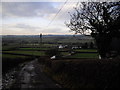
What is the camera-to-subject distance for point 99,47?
18.2 m

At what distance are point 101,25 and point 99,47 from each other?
2.71 metres

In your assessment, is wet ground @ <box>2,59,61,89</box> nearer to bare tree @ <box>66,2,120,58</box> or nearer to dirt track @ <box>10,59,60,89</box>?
dirt track @ <box>10,59,60,89</box>

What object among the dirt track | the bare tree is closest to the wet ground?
the dirt track

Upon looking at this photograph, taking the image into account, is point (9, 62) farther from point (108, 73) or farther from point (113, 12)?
point (108, 73)

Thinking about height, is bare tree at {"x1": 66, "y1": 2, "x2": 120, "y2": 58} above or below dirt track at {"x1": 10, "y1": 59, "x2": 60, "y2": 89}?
above

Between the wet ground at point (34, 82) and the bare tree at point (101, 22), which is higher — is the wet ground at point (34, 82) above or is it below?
below

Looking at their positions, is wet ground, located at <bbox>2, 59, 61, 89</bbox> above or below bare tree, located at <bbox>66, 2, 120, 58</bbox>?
below

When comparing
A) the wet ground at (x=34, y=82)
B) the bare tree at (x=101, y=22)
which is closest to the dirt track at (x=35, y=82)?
the wet ground at (x=34, y=82)

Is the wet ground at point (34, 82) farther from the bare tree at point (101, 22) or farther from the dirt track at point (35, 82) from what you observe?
the bare tree at point (101, 22)

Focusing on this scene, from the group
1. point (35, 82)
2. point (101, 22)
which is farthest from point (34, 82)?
point (101, 22)

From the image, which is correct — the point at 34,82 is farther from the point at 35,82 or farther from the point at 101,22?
the point at 101,22

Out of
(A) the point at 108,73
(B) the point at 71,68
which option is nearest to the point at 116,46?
(B) the point at 71,68

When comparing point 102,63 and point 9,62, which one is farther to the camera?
point 9,62

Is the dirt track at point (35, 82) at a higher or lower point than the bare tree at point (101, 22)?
lower
